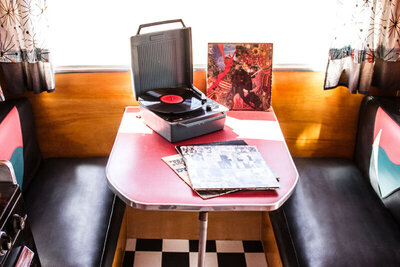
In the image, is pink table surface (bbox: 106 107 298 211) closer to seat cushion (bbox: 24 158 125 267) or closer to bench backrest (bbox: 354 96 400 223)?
seat cushion (bbox: 24 158 125 267)

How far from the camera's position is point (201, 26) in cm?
207

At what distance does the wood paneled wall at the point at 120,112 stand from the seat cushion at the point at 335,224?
0.98 ft

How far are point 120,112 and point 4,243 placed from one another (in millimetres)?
1203

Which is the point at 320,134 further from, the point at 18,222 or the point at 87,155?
the point at 18,222

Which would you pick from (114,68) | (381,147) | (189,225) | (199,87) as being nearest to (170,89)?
(199,87)

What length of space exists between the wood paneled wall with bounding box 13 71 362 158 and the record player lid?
0.20 metres

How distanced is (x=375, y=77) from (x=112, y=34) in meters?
1.52

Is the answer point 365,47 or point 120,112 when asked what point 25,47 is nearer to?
point 120,112

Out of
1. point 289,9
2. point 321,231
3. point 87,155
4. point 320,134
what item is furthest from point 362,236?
point 87,155

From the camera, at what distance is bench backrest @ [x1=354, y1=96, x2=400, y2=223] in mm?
1655

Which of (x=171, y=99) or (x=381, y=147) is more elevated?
(x=171, y=99)

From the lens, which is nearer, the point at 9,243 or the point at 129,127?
the point at 9,243

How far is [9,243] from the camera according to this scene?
1.03m

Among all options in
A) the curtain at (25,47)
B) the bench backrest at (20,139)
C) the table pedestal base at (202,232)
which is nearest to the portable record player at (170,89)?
the table pedestal base at (202,232)
